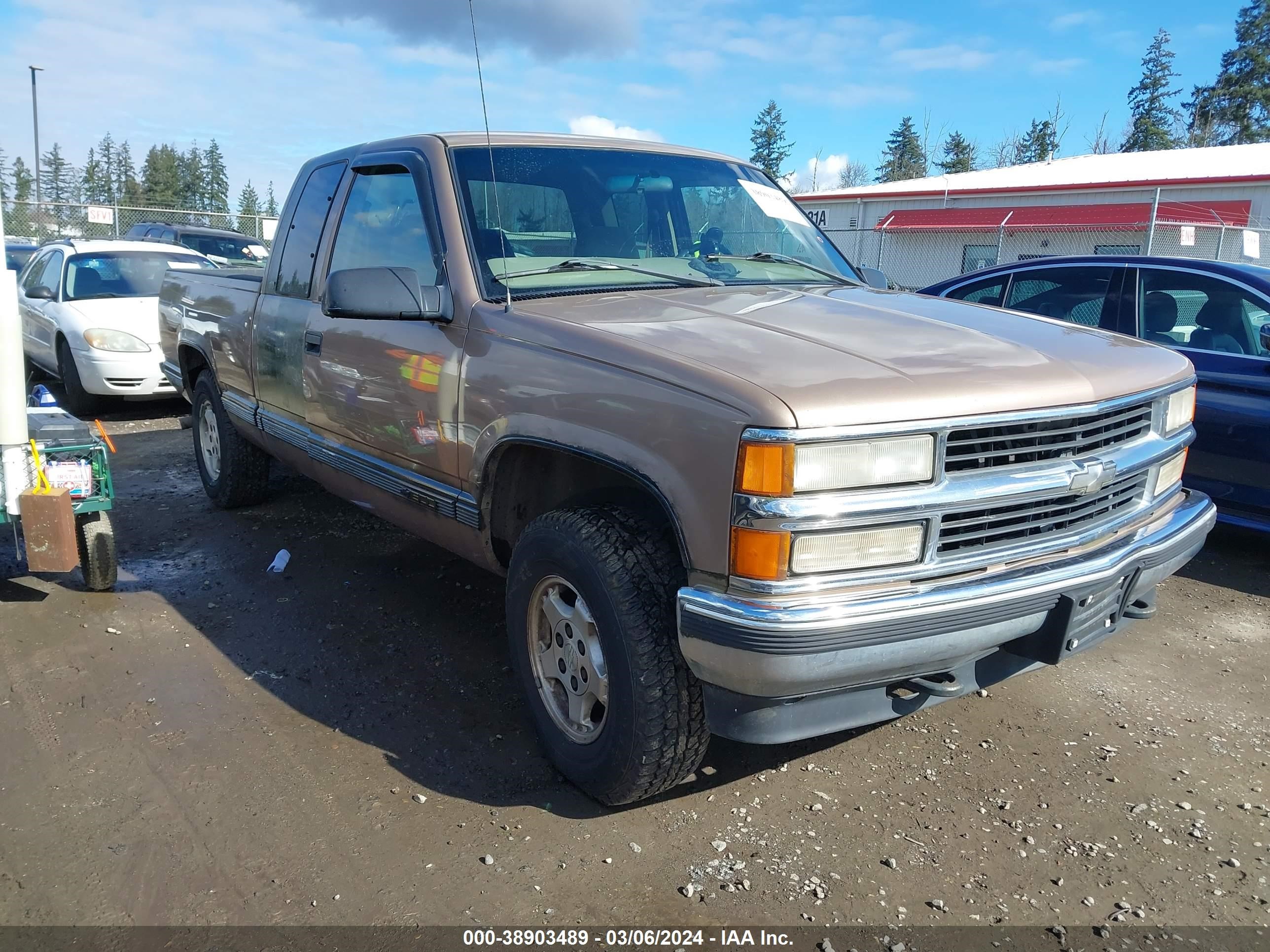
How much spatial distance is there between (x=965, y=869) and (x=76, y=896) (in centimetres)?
239

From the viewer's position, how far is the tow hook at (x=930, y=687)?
258 cm

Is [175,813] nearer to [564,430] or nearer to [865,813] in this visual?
[564,430]

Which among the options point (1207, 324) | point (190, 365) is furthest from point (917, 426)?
point (190, 365)

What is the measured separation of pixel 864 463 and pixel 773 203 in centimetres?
229

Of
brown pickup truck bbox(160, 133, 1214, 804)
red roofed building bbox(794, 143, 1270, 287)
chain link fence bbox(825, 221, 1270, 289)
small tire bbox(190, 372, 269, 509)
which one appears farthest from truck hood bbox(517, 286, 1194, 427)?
red roofed building bbox(794, 143, 1270, 287)

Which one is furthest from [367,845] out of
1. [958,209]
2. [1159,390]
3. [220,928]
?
[958,209]

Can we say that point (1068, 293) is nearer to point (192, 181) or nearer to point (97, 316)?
point (97, 316)

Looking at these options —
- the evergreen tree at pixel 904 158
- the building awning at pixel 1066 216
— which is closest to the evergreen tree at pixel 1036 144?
the evergreen tree at pixel 904 158

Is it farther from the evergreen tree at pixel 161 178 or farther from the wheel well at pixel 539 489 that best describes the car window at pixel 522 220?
the evergreen tree at pixel 161 178

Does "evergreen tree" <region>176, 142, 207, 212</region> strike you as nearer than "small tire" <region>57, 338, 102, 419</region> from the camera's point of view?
No

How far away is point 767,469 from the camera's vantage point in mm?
2256

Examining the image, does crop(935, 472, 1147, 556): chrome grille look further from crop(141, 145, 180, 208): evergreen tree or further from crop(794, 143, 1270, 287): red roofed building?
crop(141, 145, 180, 208): evergreen tree

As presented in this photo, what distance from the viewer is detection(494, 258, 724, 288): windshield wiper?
3.33m

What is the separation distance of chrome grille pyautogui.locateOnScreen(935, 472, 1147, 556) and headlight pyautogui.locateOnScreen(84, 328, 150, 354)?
27.5 feet
